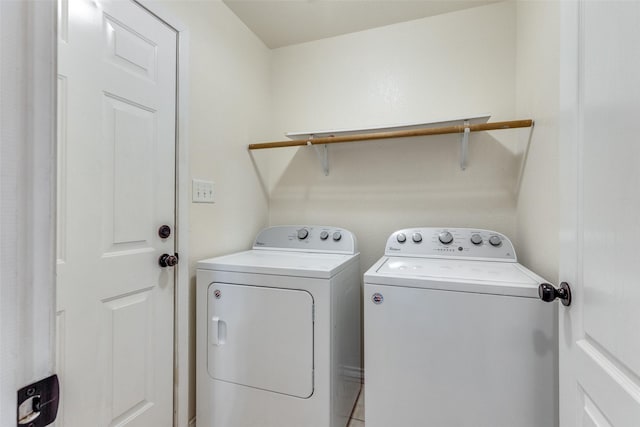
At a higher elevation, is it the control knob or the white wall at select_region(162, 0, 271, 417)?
the white wall at select_region(162, 0, 271, 417)

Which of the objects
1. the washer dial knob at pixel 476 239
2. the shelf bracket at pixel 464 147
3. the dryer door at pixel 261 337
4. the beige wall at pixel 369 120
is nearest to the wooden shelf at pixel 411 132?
the shelf bracket at pixel 464 147

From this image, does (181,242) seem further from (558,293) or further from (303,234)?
(558,293)

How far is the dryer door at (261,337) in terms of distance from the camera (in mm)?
1323

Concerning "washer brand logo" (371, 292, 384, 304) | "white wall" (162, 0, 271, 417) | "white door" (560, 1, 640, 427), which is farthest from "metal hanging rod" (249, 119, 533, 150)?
"washer brand logo" (371, 292, 384, 304)

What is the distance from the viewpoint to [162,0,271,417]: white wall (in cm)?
156

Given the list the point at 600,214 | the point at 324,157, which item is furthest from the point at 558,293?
the point at 324,157

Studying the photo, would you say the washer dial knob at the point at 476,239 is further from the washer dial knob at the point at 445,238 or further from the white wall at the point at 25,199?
the white wall at the point at 25,199

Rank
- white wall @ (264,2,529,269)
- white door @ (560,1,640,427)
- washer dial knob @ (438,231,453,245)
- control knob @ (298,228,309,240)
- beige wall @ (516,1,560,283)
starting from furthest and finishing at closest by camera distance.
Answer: control knob @ (298,228,309,240), white wall @ (264,2,529,269), washer dial knob @ (438,231,453,245), beige wall @ (516,1,560,283), white door @ (560,1,640,427)

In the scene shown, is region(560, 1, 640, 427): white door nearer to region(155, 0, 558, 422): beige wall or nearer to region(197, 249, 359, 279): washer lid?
region(155, 0, 558, 422): beige wall

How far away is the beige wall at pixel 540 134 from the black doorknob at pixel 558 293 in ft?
1.33

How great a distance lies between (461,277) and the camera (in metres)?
1.17

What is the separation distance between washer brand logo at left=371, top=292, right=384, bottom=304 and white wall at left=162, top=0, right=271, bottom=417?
Result: 97cm

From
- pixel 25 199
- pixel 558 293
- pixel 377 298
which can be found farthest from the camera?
pixel 377 298

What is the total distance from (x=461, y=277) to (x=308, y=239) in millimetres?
1019
